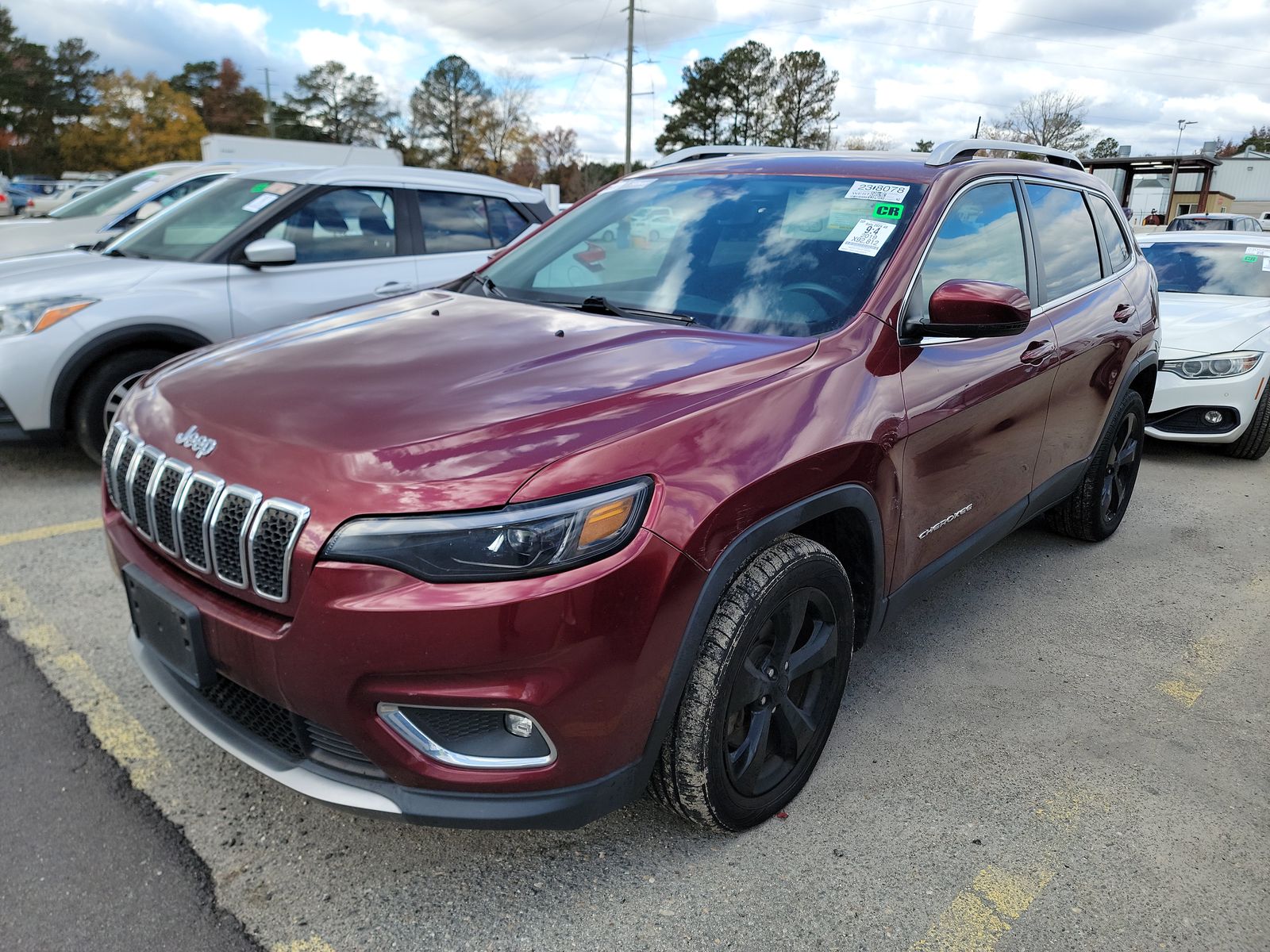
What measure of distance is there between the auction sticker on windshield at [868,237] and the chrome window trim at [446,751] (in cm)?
169

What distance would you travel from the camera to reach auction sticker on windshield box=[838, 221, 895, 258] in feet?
8.55

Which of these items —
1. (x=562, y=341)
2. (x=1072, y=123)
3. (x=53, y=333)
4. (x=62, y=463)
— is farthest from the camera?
(x=1072, y=123)

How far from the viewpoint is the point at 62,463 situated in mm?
5223

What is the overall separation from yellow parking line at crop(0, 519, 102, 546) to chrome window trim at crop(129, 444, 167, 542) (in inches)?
95.8

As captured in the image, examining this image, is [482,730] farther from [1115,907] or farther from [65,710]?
[65,710]

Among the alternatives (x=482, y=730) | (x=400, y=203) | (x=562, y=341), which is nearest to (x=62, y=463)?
(x=400, y=203)

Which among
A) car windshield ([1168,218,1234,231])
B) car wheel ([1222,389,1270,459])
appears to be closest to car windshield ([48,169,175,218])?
car wheel ([1222,389,1270,459])

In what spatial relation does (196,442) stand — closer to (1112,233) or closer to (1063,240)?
(1063,240)

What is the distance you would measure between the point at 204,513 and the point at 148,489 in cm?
30

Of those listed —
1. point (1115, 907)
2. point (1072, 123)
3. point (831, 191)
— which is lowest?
point (1115, 907)

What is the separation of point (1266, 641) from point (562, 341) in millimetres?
3077

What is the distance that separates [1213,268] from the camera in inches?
270

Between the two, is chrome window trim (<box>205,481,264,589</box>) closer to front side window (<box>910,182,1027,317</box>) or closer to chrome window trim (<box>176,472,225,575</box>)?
chrome window trim (<box>176,472,225,575</box>)

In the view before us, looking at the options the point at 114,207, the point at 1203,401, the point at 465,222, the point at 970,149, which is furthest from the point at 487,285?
the point at 114,207
